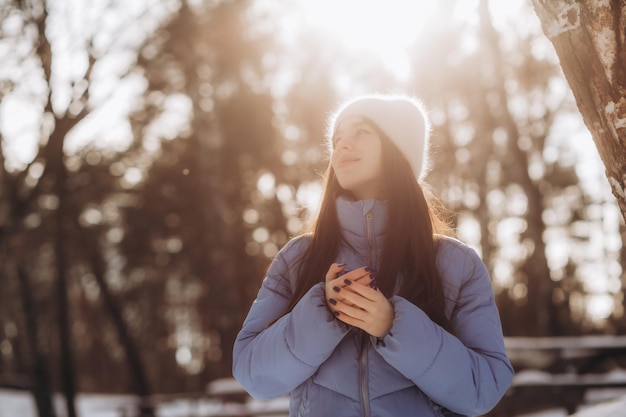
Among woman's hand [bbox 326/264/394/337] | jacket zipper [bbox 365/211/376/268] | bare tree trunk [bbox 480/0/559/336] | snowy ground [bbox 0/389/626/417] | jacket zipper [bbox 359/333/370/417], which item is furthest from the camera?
bare tree trunk [bbox 480/0/559/336]

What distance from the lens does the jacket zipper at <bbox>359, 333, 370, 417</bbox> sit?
7.27 feet

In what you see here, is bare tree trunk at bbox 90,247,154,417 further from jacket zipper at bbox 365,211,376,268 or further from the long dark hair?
jacket zipper at bbox 365,211,376,268

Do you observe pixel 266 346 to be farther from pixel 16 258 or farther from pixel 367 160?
pixel 16 258

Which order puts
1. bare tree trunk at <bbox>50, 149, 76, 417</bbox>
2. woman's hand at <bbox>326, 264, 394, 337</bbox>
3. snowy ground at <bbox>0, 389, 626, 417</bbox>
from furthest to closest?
bare tree trunk at <bbox>50, 149, 76, 417</bbox>
snowy ground at <bbox>0, 389, 626, 417</bbox>
woman's hand at <bbox>326, 264, 394, 337</bbox>

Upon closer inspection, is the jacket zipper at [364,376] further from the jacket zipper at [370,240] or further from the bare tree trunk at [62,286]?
the bare tree trunk at [62,286]

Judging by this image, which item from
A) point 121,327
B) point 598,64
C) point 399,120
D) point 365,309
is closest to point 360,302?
point 365,309

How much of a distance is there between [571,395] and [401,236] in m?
6.22

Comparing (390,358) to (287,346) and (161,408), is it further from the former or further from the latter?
(161,408)

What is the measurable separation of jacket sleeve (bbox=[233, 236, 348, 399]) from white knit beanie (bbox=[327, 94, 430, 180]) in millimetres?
690

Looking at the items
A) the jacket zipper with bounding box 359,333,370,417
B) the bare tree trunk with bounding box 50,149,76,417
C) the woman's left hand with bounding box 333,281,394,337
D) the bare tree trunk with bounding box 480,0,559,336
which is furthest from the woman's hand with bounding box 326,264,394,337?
the bare tree trunk with bounding box 480,0,559,336

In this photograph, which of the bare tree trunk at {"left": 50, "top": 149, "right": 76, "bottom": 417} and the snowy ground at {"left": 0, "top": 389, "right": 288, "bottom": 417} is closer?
the bare tree trunk at {"left": 50, "top": 149, "right": 76, "bottom": 417}

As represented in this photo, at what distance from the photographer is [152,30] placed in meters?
14.0

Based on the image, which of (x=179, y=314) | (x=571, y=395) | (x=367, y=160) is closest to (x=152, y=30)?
(x=571, y=395)

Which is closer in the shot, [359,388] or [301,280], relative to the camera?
[359,388]
